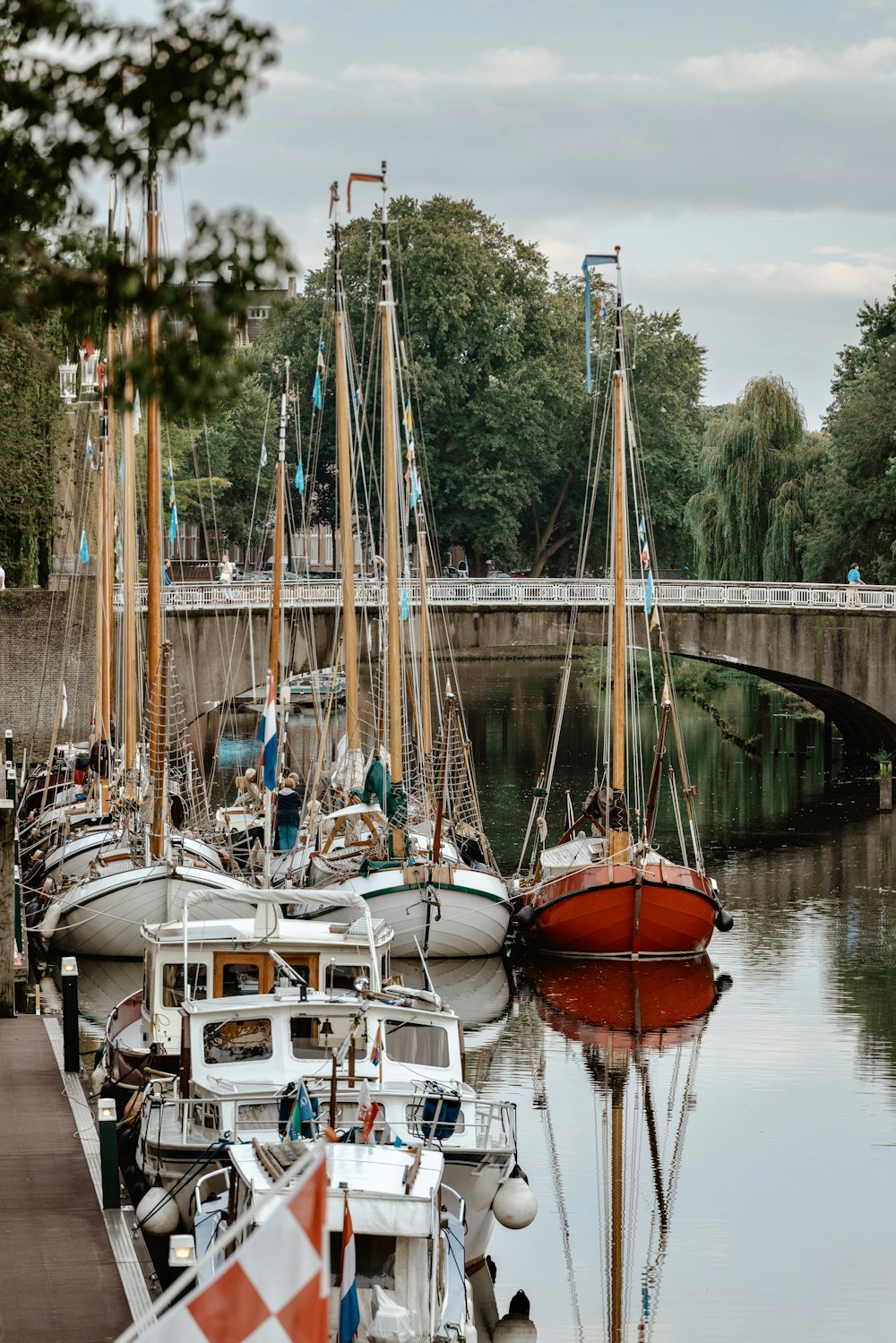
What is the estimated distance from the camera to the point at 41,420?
40.6m

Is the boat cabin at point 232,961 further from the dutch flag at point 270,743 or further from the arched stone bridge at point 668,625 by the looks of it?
the arched stone bridge at point 668,625

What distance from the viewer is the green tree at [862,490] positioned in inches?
2112

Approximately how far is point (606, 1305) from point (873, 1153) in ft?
16.1

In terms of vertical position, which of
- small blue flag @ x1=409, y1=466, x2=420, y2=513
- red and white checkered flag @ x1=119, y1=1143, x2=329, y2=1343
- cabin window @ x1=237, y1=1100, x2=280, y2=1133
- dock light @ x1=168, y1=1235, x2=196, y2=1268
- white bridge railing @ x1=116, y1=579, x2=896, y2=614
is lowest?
dock light @ x1=168, y1=1235, x2=196, y2=1268

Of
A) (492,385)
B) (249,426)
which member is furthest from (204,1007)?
(249,426)

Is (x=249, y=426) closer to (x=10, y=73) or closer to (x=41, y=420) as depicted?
(x=41, y=420)

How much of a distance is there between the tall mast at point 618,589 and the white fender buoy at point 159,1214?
13646 millimetres

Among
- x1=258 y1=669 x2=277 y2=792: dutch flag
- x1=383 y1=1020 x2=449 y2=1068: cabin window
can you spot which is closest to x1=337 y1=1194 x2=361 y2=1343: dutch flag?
x1=383 y1=1020 x2=449 y2=1068: cabin window

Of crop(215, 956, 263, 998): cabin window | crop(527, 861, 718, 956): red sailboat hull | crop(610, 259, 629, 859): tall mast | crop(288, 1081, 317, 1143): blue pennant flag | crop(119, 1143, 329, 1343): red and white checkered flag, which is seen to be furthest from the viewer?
crop(610, 259, 629, 859): tall mast

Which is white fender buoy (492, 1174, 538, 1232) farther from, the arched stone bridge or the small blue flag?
the arched stone bridge

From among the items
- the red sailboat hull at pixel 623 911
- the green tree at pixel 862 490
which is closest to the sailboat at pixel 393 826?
the red sailboat hull at pixel 623 911

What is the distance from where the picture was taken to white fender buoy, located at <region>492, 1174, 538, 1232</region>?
14.2m

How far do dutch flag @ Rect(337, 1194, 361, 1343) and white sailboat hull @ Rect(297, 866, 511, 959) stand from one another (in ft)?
44.8

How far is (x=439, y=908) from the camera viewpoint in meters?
26.0
